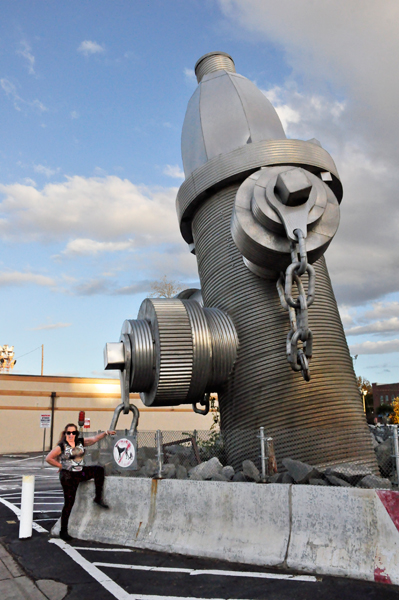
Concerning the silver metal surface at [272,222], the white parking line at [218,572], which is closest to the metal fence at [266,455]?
the white parking line at [218,572]

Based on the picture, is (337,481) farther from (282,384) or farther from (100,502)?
(100,502)

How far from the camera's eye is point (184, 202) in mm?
11508

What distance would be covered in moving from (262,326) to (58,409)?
84.1 ft

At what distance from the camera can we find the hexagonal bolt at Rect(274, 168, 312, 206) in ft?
27.1

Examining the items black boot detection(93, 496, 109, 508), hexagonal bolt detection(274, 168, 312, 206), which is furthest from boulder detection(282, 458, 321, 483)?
hexagonal bolt detection(274, 168, 312, 206)

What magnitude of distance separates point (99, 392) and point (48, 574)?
2925 centimetres

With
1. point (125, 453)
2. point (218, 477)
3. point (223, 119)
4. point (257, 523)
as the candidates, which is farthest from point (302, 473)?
point (223, 119)

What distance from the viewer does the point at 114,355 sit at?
936 centimetres

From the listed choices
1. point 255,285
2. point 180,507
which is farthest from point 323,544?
point 255,285

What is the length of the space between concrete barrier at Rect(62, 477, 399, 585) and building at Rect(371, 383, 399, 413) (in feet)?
316

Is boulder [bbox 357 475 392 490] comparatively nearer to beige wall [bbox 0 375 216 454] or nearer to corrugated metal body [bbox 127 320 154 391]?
corrugated metal body [bbox 127 320 154 391]

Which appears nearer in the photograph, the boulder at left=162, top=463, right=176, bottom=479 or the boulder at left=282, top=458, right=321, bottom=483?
the boulder at left=282, top=458, right=321, bottom=483

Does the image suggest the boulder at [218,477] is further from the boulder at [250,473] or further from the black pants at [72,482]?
the black pants at [72,482]

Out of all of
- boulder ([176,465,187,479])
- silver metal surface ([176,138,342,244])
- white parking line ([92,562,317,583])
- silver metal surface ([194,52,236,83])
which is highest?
silver metal surface ([194,52,236,83])
